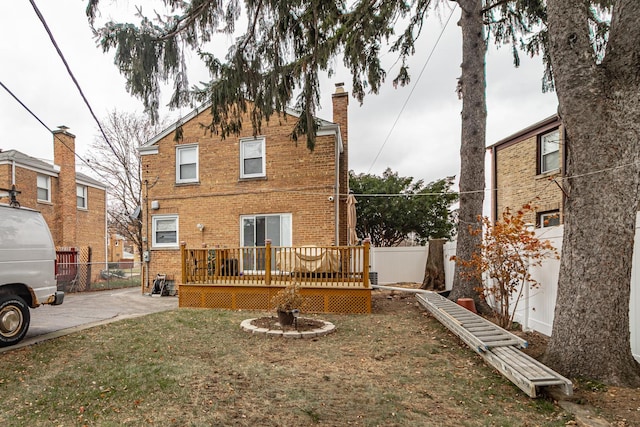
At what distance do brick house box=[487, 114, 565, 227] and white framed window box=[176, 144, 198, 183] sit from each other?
11141 mm

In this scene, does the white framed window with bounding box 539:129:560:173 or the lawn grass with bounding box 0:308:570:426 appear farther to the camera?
the white framed window with bounding box 539:129:560:173

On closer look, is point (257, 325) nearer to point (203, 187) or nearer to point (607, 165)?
point (607, 165)

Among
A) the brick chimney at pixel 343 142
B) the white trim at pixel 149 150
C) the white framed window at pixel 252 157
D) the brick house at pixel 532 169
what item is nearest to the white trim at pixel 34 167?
the white trim at pixel 149 150

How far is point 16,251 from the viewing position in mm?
6051

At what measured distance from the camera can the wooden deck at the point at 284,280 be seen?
8664 mm

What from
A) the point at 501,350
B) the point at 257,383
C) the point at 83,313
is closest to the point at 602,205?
the point at 501,350

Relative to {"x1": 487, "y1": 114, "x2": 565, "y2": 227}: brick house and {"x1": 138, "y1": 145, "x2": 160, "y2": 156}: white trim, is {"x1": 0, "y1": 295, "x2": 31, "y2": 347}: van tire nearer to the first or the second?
{"x1": 138, "y1": 145, "x2": 160, "y2": 156}: white trim

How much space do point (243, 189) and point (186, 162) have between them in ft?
8.60

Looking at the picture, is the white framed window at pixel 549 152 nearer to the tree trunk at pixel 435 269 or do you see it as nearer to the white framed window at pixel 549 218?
the white framed window at pixel 549 218

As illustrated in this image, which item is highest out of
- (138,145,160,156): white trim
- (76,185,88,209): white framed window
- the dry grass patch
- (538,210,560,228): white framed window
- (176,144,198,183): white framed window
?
(138,145,160,156): white trim

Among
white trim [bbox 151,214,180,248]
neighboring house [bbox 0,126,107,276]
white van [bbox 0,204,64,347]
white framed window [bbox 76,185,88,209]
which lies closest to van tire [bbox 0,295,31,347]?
white van [bbox 0,204,64,347]

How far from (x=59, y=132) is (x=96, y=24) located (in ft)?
44.5

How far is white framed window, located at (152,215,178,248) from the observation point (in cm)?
1315

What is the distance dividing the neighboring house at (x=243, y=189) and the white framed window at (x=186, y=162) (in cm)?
4
